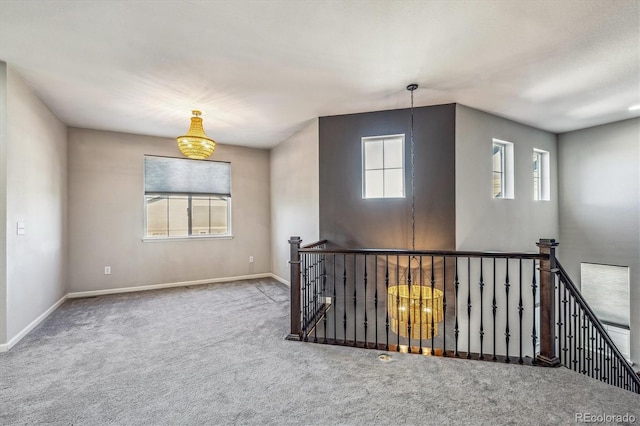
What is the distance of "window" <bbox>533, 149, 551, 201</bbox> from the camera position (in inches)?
211

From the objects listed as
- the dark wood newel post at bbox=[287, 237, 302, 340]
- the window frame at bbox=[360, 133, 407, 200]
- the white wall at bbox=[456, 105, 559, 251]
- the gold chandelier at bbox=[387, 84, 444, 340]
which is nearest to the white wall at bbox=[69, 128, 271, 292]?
the window frame at bbox=[360, 133, 407, 200]

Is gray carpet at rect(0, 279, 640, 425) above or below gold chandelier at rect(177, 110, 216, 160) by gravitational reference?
below

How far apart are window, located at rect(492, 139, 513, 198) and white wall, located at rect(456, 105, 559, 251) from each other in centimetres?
11

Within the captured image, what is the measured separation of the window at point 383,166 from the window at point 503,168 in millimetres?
1652

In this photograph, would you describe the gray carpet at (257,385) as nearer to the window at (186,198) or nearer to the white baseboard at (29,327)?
the white baseboard at (29,327)

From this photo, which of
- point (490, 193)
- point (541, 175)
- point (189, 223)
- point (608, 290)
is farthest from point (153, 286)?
point (608, 290)

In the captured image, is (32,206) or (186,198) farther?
(186,198)

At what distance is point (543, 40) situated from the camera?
95.3 inches

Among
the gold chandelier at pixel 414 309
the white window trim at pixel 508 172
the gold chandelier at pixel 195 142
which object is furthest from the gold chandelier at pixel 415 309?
the gold chandelier at pixel 195 142

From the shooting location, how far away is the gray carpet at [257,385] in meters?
1.79

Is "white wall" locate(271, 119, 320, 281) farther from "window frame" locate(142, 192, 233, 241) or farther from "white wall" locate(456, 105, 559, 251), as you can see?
"white wall" locate(456, 105, 559, 251)

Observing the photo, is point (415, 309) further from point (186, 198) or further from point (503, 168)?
point (186, 198)

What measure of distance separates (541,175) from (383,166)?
139 inches

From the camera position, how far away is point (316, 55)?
260 centimetres
